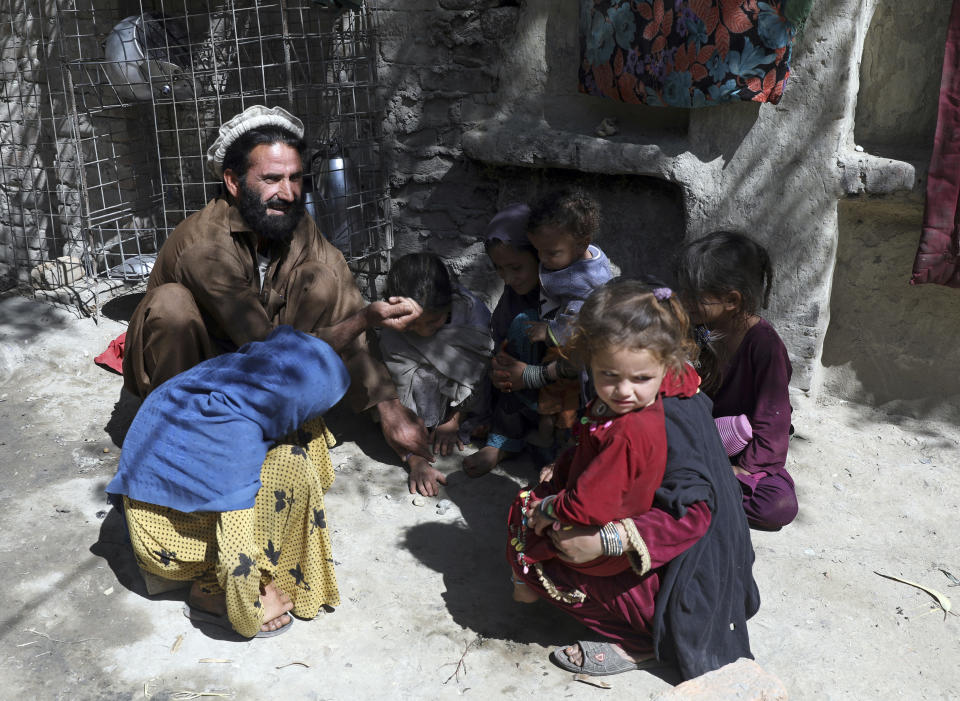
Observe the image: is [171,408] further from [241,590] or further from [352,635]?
[352,635]

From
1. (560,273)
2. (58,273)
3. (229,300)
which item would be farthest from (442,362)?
(58,273)

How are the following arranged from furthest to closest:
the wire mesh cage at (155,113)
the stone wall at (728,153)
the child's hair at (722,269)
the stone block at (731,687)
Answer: the wire mesh cage at (155,113) < the stone wall at (728,153) < the child's hair at (722,269) < the stone block at (731,687)

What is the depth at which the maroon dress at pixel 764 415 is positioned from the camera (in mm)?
2994

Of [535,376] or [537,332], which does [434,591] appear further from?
[537,332]

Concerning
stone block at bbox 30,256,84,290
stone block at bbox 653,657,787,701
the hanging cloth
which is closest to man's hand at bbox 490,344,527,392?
stone block at bbox 653,657,787,701

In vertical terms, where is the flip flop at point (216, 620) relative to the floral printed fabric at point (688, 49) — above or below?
below

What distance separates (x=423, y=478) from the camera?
11.4 feet

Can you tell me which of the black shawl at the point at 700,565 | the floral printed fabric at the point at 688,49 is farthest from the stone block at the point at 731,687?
the floral printed fabric at the point at 688,49

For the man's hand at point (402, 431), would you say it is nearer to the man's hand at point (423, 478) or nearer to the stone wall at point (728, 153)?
the man's hand at point (423, 478)

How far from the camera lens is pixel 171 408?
254 cm

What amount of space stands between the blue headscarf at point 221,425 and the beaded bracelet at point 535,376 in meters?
0.96

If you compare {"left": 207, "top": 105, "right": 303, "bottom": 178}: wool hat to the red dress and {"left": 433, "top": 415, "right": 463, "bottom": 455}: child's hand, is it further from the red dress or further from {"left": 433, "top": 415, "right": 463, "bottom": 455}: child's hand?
the red dress

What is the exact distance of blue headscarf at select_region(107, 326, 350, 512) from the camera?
2461 mm

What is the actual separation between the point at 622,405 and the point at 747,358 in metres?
1.00
